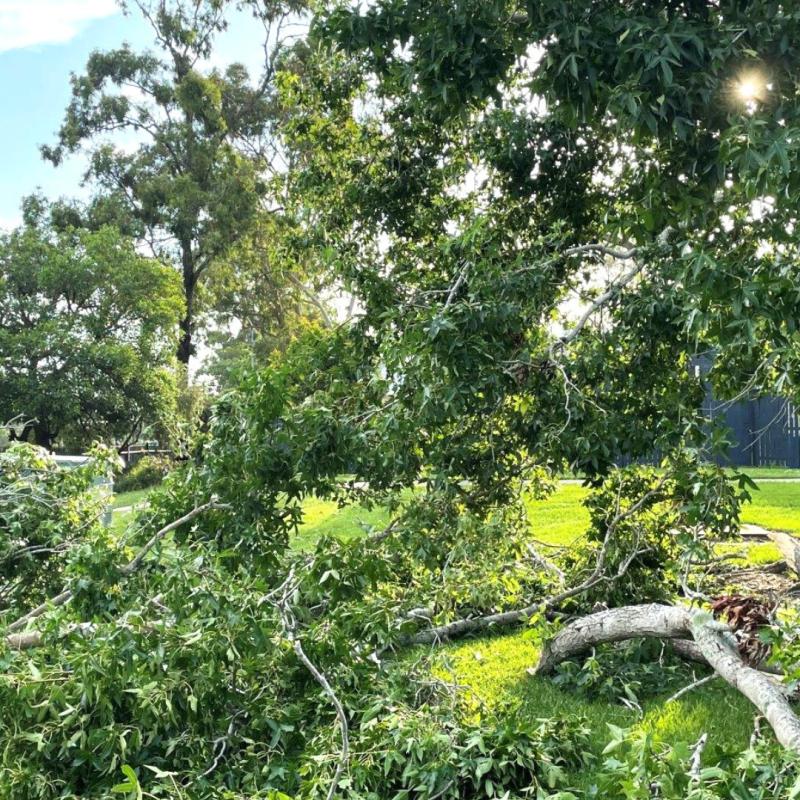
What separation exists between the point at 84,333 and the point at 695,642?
62.7 ft

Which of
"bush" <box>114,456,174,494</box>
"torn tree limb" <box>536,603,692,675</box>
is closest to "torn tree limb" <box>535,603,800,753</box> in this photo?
"torn tree limb" <box>536,603,692,675</box>

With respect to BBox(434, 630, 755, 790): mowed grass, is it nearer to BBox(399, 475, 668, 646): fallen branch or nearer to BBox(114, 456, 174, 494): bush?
BBox(399, 475, 668, 646): fallen branch

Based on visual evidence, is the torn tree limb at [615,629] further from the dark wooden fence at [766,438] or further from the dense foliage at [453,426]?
the dark wooden fence at [766,438]

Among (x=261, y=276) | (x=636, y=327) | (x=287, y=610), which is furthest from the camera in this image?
(x=261, y=276)

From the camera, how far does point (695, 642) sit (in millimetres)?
3955

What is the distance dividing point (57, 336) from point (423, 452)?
1720 cm

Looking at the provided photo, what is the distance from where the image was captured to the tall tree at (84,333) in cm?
1908

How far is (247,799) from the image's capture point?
301 centimetres

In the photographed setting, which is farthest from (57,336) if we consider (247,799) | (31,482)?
(247,799)

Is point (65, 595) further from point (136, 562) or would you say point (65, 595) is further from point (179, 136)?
point (179, 136)

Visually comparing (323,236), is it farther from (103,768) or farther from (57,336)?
(57,336)

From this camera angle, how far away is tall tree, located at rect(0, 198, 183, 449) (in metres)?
19.1

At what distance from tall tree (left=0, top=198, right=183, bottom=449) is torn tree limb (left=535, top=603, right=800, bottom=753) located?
16830mm

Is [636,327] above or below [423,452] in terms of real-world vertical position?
above
